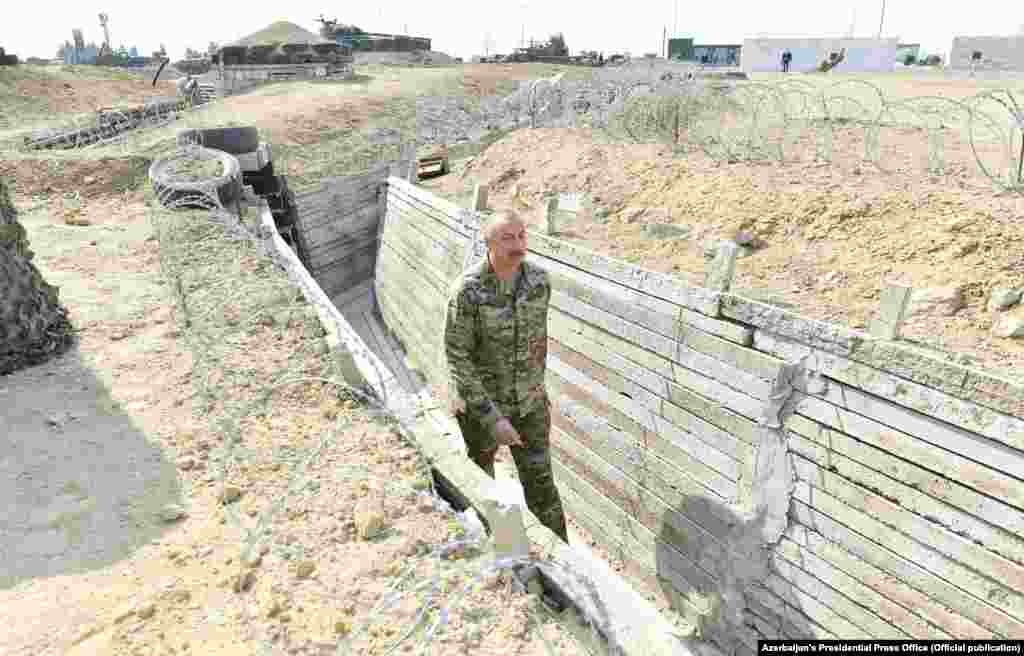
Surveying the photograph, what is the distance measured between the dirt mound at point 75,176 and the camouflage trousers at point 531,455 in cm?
1087

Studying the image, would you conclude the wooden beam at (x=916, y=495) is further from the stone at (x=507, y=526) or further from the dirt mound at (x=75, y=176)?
the dirt mound at (x=75, y=176)

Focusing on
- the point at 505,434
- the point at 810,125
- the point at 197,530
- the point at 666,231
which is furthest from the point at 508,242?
the point at 810,125

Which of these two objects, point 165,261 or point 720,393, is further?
point 165,261

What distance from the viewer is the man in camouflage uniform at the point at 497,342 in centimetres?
384

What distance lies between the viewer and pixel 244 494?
370 cm

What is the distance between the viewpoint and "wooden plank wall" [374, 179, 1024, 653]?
3736mm

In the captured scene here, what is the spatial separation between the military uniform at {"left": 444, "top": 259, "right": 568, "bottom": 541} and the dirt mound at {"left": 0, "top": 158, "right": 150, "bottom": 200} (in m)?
10.8

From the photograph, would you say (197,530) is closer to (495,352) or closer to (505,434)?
(505,434)

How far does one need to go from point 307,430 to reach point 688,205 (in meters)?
5.71

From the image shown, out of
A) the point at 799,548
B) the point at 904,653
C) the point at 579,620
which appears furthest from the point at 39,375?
the point at 904,653

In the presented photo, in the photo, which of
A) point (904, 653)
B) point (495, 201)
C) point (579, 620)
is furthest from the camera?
point (495, 201)

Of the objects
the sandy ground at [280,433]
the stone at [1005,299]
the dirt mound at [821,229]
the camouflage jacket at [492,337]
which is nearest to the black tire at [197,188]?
the sandy ground at [280,433]

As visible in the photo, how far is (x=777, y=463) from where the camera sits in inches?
189

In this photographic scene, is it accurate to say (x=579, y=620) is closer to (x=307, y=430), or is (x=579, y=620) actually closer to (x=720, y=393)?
(x=307, y=430)
